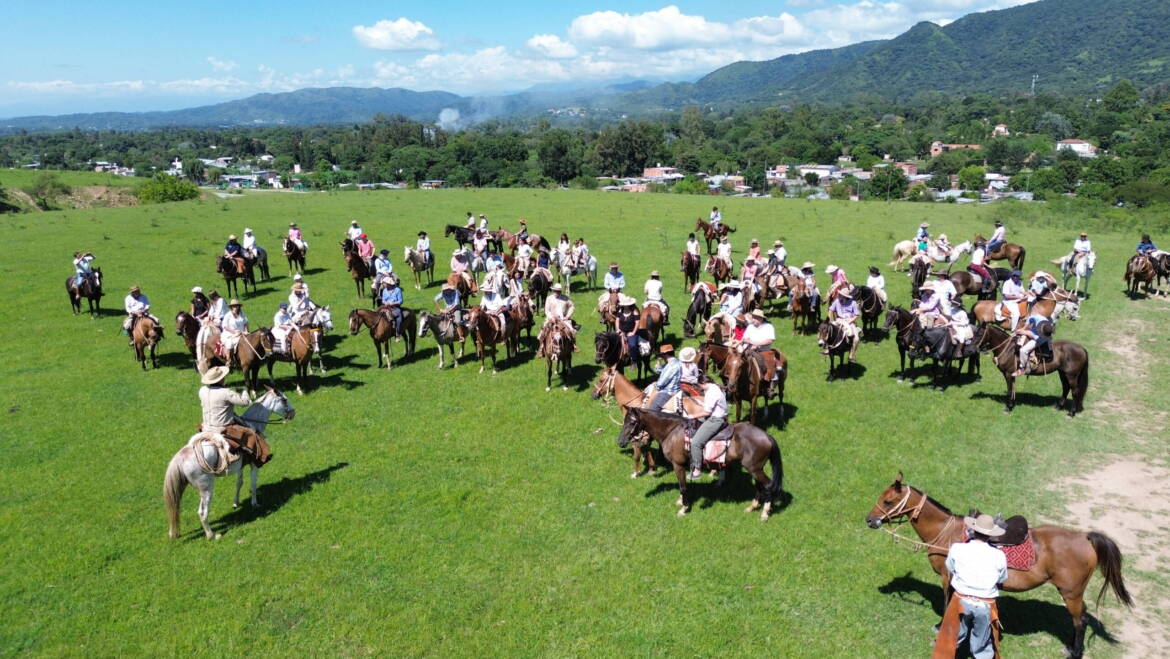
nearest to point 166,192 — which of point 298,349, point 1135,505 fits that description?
point 298,349

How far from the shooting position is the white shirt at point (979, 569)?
655cm

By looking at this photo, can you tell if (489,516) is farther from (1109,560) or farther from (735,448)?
(1109,560)

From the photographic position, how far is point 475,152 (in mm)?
102375

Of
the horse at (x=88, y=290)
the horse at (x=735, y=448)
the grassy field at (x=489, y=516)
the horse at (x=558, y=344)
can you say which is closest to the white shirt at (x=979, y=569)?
the grassy field at (x=489, y=516)

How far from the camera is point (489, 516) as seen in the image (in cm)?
1047

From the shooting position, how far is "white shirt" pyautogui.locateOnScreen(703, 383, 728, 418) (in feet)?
32.7

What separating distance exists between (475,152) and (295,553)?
Answer: 98682 mm

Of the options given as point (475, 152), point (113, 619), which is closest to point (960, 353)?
point (113, 619)

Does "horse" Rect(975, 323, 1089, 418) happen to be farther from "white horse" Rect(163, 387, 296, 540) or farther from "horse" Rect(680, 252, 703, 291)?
"white horse" Rect(163, 387, 296, 540)

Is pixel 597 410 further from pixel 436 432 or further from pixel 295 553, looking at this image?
pixel 295 553

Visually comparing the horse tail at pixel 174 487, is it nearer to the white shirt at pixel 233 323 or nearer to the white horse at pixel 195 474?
the white horse at pixel 195 474

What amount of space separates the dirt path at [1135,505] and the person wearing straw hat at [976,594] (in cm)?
222

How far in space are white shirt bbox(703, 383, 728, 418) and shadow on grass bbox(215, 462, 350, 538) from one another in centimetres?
681

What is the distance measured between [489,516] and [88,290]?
20.1 metres
